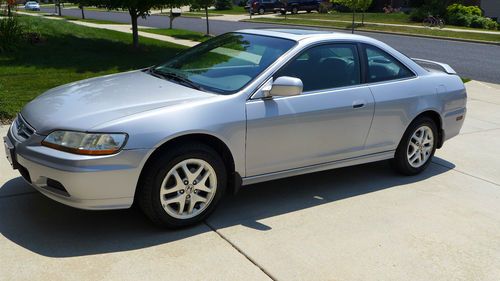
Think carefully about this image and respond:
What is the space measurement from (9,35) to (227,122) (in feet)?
28.2

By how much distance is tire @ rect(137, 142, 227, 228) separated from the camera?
3717 mm

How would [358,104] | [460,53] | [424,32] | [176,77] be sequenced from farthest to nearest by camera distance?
[424,32] < [460,53] < [358,104] < [176,77]

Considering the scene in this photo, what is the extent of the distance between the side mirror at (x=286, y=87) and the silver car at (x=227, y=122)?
1 cm

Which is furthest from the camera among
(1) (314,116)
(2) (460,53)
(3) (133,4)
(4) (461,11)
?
(4) (461,11)

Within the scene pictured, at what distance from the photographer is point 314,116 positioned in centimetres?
443

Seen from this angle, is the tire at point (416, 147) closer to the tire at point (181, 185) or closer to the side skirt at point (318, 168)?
the side skirt at point (318, 168)

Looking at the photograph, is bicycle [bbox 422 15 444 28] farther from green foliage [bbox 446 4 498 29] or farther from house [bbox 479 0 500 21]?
house [bbox 479 0 500 21]

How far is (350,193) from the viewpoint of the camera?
4.89 metres

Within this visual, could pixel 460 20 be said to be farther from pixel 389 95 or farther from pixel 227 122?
pixel 227 122

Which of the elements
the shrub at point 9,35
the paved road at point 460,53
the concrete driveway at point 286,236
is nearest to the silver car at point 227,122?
the concrete driveway at point 286,236

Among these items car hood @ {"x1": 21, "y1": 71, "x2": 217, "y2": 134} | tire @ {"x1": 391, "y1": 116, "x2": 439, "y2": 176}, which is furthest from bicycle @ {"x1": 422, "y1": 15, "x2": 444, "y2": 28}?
car hood @ {"x1": 21, "y1": 71, "x2": 217, "y2": 134}

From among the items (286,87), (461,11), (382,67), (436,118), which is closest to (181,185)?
(286,87)

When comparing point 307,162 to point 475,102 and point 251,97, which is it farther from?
point 475,102

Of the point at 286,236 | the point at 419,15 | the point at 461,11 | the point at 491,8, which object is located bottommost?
the point at 286,236
